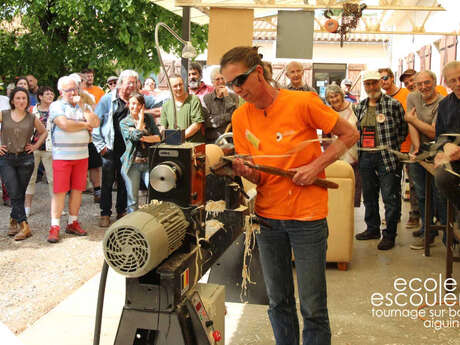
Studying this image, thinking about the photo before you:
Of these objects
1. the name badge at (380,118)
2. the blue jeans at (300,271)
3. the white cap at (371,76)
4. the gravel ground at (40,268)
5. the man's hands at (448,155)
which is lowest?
the gravel ground at (40,268)

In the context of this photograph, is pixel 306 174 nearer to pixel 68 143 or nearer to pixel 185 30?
pixel 68 143

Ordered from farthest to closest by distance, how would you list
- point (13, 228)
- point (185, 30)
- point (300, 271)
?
point (185, 30) → point (13, 228) → point (300, 271)

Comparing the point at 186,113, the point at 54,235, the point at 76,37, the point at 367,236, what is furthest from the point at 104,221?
the point at 76,37

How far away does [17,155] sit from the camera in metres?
5.29

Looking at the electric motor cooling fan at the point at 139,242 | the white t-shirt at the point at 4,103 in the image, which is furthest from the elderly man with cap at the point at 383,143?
A: the white t-shirt at the point at 4,103

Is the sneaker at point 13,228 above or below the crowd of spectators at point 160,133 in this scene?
below

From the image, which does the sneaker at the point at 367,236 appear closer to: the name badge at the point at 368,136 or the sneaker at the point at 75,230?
the name badge at the point at 368,136

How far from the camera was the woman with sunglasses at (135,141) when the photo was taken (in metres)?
5.18

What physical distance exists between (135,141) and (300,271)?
10.9ft

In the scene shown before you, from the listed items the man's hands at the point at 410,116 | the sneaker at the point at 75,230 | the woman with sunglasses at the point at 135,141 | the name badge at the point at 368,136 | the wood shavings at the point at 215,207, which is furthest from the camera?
the sneaker at the point at 75,230

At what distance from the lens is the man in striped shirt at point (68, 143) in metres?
5.11

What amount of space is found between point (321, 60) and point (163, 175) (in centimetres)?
2019

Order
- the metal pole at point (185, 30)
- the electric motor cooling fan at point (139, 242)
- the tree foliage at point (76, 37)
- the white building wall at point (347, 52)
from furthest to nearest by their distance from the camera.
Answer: the white building wall at point (347, 52), the tree foliage at point (76, 37), the metal pole at point (185, 30), the electric motor cooling fan at point (139, 242)

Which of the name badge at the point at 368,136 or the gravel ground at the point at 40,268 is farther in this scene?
the name badge at the point at 368,136
